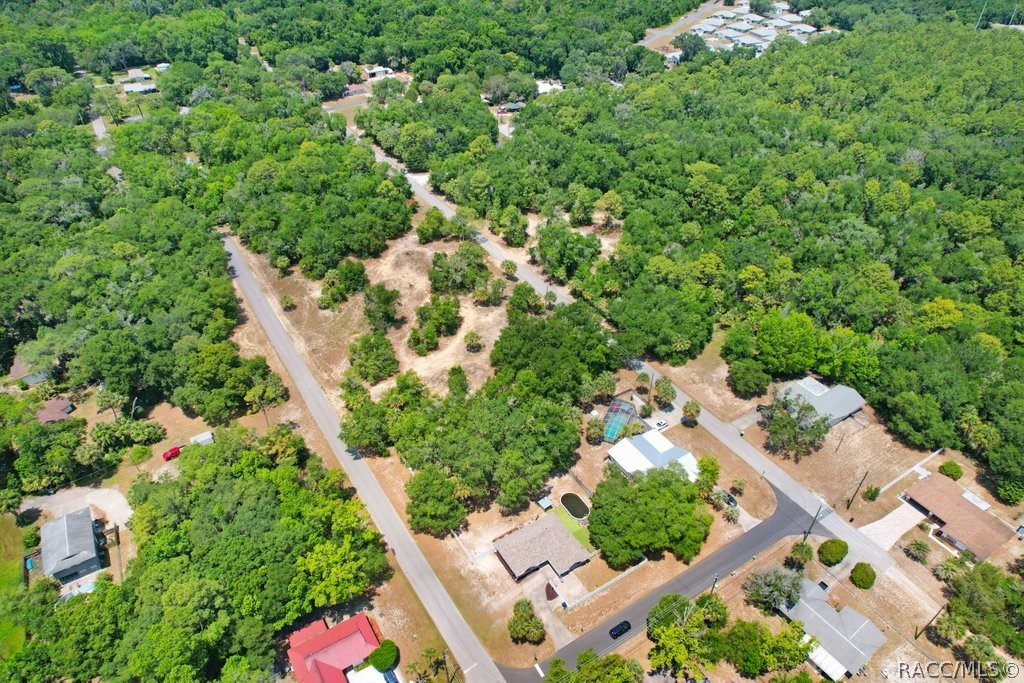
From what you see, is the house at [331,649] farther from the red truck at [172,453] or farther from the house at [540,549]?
the red truck at [172,453]

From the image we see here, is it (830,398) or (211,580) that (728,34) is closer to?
(830,398)

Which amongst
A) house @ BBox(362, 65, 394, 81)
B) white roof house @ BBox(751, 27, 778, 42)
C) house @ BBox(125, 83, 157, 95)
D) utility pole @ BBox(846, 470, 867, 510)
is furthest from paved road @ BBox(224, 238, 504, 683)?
white roof house @ BBox(751, 27, 778, 42)

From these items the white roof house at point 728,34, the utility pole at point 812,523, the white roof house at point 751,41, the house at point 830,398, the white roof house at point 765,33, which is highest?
the white roof house at point 765,33

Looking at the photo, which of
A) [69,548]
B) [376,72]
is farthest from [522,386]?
[376,72]

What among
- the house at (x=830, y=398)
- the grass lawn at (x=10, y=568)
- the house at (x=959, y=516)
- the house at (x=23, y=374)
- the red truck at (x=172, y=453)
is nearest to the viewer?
the grass lawn at (x=10, y=568)

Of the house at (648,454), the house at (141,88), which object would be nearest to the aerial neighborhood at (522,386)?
the house at (648,454)

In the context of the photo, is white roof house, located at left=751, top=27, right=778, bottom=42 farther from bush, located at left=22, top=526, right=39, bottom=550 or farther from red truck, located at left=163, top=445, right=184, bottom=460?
bush, located at left=22, top=526, right=39, bottom=550
